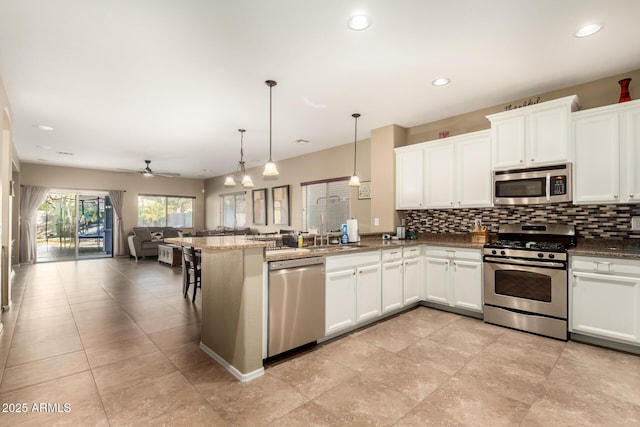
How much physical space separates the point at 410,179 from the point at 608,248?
2342 mm

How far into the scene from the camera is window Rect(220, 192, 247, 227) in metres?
9.60

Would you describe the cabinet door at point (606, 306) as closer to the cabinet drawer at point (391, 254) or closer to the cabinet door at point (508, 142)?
the cabinet door at point (508, 142)

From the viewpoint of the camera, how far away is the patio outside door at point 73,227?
346 inches

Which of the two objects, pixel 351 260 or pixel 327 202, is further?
pixel 327 202

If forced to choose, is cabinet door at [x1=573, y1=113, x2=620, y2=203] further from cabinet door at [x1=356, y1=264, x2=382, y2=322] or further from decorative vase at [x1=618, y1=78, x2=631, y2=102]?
cabinet door at [x1=356, y1=264, x2=382, y2=322]

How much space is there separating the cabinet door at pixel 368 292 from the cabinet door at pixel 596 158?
2.24 metres

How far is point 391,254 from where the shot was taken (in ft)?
12.3

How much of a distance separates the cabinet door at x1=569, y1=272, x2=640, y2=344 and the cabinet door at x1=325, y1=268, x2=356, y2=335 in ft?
7.09

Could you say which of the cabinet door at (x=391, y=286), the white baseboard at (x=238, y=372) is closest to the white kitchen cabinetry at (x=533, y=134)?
the cabinet door at (x=391, y=286)

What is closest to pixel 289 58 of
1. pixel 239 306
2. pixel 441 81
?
pixel 441 81

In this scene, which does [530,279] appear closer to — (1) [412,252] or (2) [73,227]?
(1) [412,252]

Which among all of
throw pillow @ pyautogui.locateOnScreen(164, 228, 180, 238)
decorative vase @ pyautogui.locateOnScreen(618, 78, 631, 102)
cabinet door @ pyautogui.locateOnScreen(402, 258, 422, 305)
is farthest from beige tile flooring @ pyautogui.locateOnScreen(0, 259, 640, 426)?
throw pillow @ pyautogui.locateOnScreen(164, 228, 180, 238)

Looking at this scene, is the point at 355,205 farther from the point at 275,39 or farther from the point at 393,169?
the point at 275,39

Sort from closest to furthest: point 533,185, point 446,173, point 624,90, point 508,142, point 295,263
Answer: point 295,263 < point 624,90 < point 533,185 < point 508,142 < point 446,173
